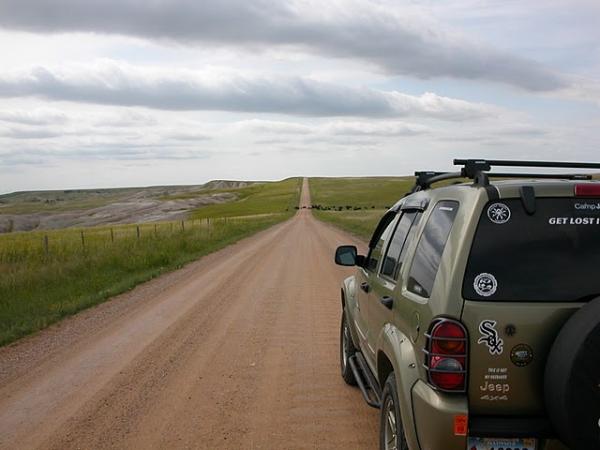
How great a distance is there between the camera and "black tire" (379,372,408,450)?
137 inches

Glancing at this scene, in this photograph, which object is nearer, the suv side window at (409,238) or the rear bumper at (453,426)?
the rear bumper at (453,426)

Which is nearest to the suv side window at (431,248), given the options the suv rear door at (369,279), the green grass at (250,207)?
the suv rear door at (369,279)

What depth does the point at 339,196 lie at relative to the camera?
117 m

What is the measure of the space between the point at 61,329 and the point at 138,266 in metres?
8.71

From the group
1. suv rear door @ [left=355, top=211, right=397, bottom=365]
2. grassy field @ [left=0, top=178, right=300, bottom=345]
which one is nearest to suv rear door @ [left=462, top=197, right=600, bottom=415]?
suv rear door @ [left=355, top=211, right=397, bottom=365]

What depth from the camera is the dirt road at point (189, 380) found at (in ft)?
16.6

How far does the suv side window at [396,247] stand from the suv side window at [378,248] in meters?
0.24

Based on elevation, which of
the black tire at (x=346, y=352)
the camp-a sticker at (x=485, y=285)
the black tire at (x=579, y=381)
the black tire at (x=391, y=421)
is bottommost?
the black tire at (x=346, y=352)

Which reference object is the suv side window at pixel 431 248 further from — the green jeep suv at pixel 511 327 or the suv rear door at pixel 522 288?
the suv rear door at pixel 522 288

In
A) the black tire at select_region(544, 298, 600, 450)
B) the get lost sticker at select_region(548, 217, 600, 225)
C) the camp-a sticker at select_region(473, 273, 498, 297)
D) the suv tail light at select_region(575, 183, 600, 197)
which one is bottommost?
the black tire at select_region(544, 298, 600, 450)

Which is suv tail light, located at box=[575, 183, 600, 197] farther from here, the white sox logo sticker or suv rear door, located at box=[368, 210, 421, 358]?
suv rear door, located at box=[368, 210, 421, 358]

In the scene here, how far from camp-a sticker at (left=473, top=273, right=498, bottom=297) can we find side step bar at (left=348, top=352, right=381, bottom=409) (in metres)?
1.63

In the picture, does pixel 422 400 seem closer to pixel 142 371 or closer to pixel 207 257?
pixel 142 371

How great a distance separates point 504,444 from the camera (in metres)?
3.06
